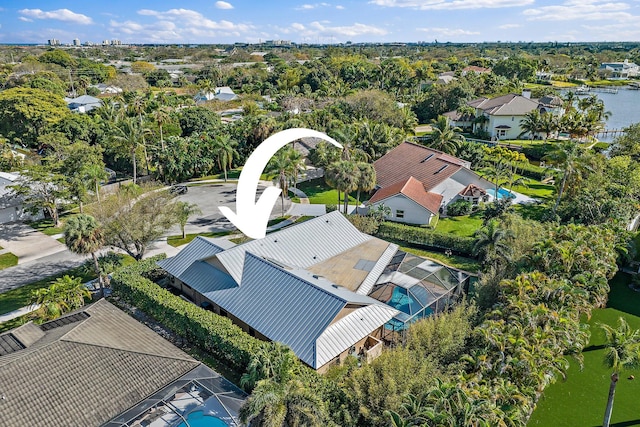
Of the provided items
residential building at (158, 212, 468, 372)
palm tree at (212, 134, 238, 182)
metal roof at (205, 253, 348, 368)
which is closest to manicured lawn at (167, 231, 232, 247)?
residential building at (158, 212, 468, 372)

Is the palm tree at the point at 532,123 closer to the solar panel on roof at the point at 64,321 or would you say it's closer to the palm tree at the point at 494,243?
the palm tree at the point at 494,243

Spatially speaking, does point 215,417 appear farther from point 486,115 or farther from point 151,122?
point 486,115

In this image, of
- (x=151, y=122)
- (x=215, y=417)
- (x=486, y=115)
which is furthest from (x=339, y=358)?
(x=486, y=115)

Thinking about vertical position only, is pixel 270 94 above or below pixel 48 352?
above

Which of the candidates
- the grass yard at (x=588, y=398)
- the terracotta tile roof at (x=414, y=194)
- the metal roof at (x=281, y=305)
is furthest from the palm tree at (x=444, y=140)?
the metal roof at (x=281, y=305)

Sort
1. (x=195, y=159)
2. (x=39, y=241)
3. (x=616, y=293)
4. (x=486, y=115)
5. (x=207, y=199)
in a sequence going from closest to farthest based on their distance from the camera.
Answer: (x=616, y=293)
(x=39, y=241)
(x=207, y=199)
(x=195, y=159)
(x=486, y=115)

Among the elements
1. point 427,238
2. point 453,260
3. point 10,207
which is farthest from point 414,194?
point 10,207

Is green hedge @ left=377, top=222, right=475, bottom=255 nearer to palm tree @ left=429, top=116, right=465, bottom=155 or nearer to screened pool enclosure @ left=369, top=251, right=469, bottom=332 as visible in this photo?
screened pool enclosure @ left=369, top=251, right=469, bottom=332

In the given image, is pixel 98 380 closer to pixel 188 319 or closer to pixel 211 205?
pixel 188 319
